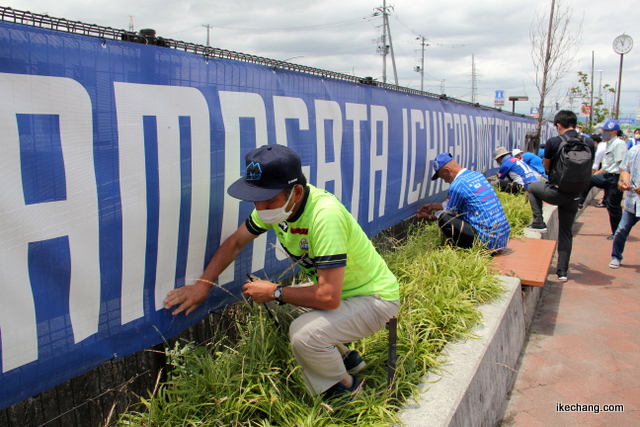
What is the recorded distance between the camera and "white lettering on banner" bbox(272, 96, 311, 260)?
3.17m

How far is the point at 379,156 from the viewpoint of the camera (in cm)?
472

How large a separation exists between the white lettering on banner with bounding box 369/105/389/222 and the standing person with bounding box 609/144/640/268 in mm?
3469

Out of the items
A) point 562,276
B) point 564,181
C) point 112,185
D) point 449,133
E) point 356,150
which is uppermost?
point 449,133

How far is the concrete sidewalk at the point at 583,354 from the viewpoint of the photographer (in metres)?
3.28

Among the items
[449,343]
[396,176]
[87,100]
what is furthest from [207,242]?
[396,176]

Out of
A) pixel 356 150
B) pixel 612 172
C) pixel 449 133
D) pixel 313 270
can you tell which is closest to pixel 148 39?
pixel 313 270

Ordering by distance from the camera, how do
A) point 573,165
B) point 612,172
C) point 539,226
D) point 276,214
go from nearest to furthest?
1. point 276,214
2. point 573,165
3. point 539,226
4. point 612,172

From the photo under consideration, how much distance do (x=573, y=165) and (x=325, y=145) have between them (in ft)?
10.8

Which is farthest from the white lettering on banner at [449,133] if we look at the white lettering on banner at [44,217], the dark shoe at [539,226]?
the white lettering on banner at [44,217]

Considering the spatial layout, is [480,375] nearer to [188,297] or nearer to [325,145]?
[188,297]

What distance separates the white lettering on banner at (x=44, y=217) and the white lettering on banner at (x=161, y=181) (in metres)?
0.16

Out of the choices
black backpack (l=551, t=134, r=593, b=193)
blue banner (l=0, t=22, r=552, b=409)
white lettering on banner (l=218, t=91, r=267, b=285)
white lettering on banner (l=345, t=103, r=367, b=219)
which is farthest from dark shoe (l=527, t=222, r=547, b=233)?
white lettering on banner (l=218, t=91, r=267, b=285)

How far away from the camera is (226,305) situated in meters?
2.96

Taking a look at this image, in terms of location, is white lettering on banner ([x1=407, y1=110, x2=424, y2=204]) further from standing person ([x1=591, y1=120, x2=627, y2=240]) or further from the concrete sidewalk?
standing person ([x1=591, y1=120, x2=627, y2=240])
